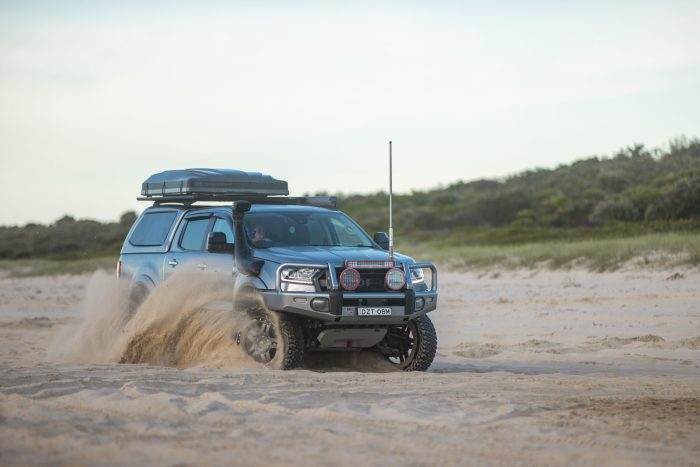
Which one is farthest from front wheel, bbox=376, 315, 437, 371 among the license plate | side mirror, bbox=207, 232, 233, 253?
side mirror, bbox=207, 232, 233, 253

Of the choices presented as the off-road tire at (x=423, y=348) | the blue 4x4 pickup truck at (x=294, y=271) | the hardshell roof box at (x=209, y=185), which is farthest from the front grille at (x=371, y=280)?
the hardshell roof box at (x=209, y=185)

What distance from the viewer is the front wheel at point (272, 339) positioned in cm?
1134

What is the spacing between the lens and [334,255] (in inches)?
461

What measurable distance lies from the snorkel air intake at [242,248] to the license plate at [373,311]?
1135mm

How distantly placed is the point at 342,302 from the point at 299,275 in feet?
1.65

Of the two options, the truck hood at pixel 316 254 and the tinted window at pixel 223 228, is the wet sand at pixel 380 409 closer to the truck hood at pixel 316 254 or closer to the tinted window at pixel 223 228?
the truck hood at pixel 316 254

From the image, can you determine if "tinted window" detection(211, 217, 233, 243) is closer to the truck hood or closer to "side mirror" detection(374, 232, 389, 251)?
the truck hood

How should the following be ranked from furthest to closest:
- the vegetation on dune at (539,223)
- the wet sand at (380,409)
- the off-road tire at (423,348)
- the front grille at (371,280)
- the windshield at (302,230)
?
the vegetation on dune at (539,223) → the windshield at (302,230) → the off-road tire at (423,348) → the front grille at (371,280) → the wet sand at (380,409)

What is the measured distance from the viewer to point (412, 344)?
12.3m

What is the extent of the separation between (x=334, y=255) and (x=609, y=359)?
11.8 ft

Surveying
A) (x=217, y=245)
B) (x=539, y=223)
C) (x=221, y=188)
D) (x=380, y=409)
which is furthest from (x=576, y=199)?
(x=380, y=409)

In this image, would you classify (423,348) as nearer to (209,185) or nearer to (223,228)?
(223,228)

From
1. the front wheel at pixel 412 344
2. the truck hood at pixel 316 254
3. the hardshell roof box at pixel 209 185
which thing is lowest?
the front wheel at pixel 412 344

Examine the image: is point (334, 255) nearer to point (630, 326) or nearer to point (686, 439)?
point (686, 439)
